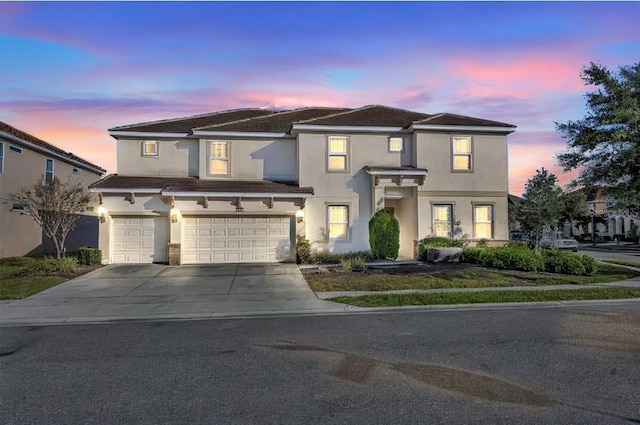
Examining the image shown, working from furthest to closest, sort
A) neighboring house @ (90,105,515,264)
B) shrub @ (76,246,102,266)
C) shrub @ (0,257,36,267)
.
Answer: neighboring house @ (90,105,515,264) → shrub @ (76,246,102,266) → shrub @ (0,257,36,267)

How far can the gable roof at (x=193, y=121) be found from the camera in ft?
65.4

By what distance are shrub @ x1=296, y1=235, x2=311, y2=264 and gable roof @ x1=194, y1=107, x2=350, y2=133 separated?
17.5 ft

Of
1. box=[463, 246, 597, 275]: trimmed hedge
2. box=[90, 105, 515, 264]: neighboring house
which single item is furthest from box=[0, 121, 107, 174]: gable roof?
box=[463, 246, 597, 275]: trimmed hedge

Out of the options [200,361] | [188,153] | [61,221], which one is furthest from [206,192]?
[200,361]

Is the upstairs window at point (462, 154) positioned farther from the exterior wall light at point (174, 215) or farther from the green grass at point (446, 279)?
the exterior wall light at point (174, 215)

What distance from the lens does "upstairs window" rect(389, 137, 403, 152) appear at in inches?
778

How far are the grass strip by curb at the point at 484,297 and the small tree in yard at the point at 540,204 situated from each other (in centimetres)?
474

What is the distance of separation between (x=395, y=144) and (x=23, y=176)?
17.9 metres

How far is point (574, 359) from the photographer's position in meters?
5.87

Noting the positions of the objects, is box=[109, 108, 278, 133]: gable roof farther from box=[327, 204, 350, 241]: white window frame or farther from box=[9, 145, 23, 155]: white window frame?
box=[327, 204, 350, 241]: white window frame

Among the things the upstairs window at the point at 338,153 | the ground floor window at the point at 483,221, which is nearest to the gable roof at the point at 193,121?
the upstairs window at the point at 338,153

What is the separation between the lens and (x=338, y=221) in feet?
63.2

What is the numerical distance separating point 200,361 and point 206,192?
12179mm

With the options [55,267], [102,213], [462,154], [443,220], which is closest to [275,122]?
[102,213]
